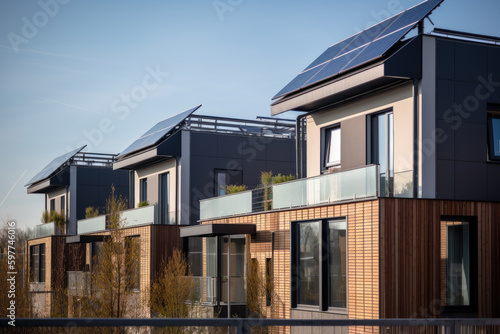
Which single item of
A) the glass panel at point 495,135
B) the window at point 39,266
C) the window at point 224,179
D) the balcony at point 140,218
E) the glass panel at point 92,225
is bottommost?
the window at point 39,266

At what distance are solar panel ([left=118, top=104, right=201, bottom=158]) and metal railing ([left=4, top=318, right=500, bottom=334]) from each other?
2419 centimetres

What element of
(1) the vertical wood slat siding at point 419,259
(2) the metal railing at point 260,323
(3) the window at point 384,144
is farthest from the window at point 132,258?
(2) the metal railing at point 260,323

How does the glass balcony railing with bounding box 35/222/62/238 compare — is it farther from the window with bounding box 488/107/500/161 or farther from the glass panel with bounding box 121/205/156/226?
the window with bounding box 488/107/500/161

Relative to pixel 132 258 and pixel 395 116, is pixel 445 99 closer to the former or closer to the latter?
pixel 395 116

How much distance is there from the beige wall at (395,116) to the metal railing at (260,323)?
11297 mm

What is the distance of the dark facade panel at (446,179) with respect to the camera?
1759cm

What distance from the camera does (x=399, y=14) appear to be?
816 inches

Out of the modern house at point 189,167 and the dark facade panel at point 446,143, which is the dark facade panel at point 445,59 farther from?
the modern house at point 189,167

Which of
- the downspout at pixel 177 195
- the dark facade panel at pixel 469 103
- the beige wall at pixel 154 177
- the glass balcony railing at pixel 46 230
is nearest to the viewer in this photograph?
the dark facade panel at pixel 469 103

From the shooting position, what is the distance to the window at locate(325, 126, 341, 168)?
72.1 ft

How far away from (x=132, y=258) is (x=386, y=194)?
42.6ft

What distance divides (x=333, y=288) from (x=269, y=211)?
14.1 ft

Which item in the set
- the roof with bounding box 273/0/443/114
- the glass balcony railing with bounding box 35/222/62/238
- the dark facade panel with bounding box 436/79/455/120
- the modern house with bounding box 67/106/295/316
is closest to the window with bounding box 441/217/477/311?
the dark facade panel with bounding box 436/79/455/120

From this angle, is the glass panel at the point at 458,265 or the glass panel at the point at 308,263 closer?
the glass panel at the point at 458,265
